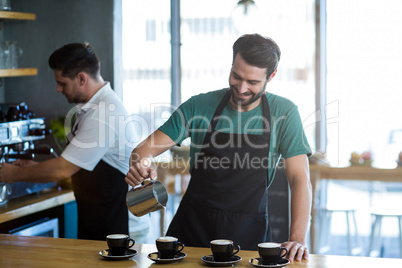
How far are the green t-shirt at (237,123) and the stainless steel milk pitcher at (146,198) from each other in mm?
438

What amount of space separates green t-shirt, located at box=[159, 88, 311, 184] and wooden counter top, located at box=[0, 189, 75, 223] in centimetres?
90

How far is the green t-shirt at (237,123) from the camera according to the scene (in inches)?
86.4

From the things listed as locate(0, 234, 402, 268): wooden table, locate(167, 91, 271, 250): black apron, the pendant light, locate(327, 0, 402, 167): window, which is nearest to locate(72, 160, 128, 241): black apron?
locate(167, 91, 271, 250): black apron

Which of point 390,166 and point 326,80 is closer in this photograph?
point 390,166

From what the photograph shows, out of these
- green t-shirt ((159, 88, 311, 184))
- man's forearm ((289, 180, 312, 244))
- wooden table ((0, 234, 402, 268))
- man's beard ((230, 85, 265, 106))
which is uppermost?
man's beard ((230, 85, 265, 106))

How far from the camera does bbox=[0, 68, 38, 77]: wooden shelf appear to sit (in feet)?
10.1

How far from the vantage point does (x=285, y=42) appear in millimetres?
5168

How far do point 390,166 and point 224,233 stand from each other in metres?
2.51

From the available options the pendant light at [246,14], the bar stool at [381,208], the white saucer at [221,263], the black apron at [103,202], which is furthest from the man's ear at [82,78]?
the bar stool at [381,208]

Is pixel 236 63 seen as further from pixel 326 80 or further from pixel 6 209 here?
pixel 326 80

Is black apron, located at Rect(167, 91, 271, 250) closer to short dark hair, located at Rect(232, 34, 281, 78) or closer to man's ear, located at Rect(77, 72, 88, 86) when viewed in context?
short dark hair, located at Rect(232, 34, 281, 78)

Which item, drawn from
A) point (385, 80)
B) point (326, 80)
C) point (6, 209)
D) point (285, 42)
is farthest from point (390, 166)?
point (6, 209)

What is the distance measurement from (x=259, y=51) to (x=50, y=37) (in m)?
1.78

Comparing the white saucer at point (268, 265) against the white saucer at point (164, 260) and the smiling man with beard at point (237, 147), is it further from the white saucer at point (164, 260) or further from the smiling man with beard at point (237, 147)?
the smiling man with beard at point (237, 147)
